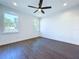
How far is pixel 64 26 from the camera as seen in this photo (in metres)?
5.16

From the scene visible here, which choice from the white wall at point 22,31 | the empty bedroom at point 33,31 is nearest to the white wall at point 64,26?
the empty bedroom at point 33,31

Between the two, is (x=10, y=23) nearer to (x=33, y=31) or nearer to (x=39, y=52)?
(x=33, y=31)

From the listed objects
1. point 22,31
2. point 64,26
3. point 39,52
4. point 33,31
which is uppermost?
point 64,26

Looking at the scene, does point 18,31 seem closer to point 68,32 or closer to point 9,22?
point 9,22

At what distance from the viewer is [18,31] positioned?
5.21 meters

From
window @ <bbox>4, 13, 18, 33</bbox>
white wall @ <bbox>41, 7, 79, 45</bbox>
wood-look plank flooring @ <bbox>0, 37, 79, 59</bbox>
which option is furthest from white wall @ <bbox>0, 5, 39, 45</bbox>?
white wall @ <bbox>41, 7, 79, 45</bbox>

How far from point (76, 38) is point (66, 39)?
813 millimetres

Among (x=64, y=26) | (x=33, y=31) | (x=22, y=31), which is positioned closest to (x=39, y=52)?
(x=22, y=31)

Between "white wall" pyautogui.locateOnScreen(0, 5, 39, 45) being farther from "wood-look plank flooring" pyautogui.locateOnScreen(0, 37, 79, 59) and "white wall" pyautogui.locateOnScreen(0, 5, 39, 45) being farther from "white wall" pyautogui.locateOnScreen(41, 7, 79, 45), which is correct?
"white wall" pyautogui.locateOnScreen(41, 7, 79, 45)

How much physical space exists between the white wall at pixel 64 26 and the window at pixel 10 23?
11.9ft

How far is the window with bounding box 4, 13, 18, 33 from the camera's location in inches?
174

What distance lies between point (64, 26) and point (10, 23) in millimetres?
4614

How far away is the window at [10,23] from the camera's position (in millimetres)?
4429

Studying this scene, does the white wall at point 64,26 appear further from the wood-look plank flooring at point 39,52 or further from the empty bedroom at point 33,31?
the wood-look plank flooring at point 39,52
